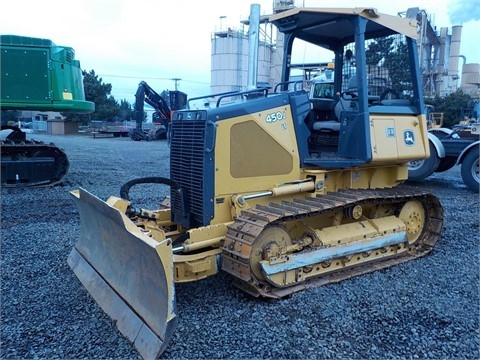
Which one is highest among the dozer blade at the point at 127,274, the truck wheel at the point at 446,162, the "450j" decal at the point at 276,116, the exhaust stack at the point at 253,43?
the exhaust stack at the point at 253,43

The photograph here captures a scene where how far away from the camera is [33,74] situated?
8414mm

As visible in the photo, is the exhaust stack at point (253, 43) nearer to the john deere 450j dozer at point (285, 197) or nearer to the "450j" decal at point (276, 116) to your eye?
the john deere 450j dozer at point (285, 197)

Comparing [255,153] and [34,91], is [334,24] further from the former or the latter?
[34,91]

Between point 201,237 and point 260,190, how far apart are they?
84 centimetres

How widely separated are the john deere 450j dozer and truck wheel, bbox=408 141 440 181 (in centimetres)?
517

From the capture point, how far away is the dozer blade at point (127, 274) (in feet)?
9.86

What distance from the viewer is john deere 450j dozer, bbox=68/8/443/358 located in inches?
145

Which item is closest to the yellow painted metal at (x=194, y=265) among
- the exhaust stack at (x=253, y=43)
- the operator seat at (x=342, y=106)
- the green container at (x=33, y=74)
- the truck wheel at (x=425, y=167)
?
the operator seat at (x=342, y=106)

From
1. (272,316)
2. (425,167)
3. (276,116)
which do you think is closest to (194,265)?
(272,316)

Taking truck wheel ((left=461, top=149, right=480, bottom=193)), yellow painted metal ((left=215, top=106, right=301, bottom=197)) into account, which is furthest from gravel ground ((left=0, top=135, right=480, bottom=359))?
truck wheel ((left=461, top=149, right=480, bottom=193))

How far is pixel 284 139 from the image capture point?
4.43 meters

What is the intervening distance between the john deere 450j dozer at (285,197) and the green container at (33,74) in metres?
4.86

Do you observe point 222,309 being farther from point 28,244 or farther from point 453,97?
point 453,97

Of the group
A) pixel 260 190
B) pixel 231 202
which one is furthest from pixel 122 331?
pixel 260 190
